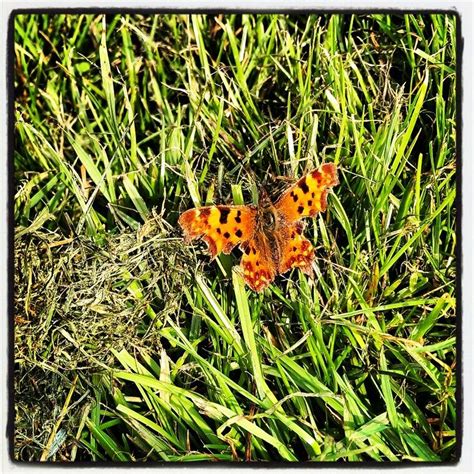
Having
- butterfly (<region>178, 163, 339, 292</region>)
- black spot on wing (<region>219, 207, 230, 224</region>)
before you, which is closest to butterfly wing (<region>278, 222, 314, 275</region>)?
butterfly (<region>178, 163, 339, 292</region>)

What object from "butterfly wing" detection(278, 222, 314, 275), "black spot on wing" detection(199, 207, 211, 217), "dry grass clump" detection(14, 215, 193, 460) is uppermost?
"black spot on wing" detection(199, 207, 211, 217)

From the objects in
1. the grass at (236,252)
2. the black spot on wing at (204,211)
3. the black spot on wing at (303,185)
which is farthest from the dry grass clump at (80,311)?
the black spot on wing at (303,185)

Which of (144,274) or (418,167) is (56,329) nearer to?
(144,274)

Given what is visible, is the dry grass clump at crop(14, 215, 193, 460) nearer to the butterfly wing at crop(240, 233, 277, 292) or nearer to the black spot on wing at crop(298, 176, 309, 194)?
the butterfly wing at crop(240, 233, 277, 292)

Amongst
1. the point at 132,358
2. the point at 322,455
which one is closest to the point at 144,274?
the point at 132,358

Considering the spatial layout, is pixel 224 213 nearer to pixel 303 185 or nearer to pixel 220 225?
pixel 220 225

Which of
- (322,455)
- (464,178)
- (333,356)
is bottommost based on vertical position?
(322,455)

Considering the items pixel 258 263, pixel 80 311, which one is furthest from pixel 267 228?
pixel 80 311

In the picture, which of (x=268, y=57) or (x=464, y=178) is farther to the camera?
(x=268, y=57)
